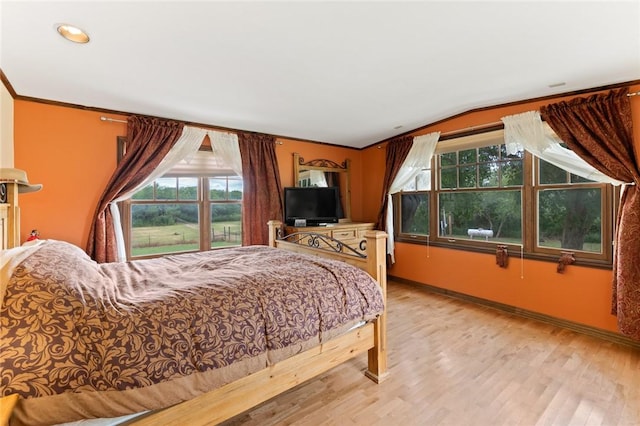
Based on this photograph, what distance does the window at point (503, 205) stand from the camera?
288cm

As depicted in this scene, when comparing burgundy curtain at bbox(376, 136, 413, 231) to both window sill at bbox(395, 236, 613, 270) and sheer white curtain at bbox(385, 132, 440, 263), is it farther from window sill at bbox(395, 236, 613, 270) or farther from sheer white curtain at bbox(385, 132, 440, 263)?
window sill at bbox(395, 236, 613, 270)

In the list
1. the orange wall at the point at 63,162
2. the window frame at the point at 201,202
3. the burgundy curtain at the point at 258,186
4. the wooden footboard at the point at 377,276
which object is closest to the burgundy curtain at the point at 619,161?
the wooden footboard at the point at 377,276

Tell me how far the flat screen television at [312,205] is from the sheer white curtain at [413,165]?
874 mm

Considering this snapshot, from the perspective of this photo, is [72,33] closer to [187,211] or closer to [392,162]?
[187,211]

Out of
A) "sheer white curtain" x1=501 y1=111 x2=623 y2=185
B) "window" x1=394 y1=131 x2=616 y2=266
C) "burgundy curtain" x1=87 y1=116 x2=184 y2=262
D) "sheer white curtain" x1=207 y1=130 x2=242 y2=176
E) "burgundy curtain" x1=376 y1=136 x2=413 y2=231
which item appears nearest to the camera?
"sheer white curtain" x1=501 y1=111 x2=623 y2=185

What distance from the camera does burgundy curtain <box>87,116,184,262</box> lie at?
3.01 meters

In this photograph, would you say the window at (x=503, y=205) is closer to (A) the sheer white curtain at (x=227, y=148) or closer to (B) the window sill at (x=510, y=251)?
(B) the window sill at (x=510, y=251)

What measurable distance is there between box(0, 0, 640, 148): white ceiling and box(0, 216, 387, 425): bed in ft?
4.52

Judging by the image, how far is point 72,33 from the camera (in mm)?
1787

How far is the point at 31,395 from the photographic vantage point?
95 centimetres

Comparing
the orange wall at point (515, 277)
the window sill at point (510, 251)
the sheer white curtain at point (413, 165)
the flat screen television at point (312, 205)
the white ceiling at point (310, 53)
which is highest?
the white ceiling at point (310, 53)

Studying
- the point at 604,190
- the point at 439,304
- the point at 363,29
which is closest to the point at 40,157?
the point at 363,29

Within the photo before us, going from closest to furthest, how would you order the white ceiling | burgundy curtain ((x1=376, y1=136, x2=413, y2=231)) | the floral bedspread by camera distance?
the floral bedspread, the white ceiling, burgundy curtain ((x1=376, y1=136, x2=413, y2=231))

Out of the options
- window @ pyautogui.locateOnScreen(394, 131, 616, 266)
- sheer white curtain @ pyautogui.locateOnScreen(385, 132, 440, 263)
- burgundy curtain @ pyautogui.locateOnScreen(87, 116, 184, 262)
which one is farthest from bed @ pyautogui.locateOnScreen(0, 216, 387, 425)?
sheer white curtain @ pyautogui.locateOnScreen(385, 132, 440, 263)
